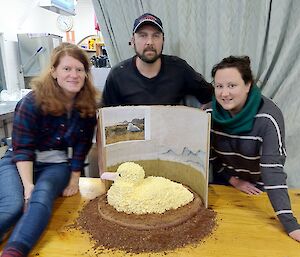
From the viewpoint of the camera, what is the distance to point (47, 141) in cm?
115

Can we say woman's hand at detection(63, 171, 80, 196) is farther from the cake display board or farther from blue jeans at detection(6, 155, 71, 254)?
the cake display board

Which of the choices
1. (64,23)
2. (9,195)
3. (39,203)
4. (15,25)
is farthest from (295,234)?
(64,23)

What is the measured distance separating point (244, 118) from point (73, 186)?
2.18 feet

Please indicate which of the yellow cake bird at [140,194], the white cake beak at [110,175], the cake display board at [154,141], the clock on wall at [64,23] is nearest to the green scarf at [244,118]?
the cake display board at [154,141]

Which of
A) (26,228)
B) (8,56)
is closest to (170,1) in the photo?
(26,228)

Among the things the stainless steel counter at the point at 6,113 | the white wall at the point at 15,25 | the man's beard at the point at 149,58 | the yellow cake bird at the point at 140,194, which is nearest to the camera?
the yellow cake bird at the point at 140,194

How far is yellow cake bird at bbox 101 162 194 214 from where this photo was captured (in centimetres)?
84

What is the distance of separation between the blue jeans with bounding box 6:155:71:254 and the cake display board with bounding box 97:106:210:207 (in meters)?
0.19

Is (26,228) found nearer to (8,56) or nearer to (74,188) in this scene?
(74,188)

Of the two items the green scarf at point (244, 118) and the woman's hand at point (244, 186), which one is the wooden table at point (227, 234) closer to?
the woman's hand at point (244, 186)

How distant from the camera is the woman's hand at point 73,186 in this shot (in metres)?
1.06

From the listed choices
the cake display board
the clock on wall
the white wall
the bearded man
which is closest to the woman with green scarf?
the cake display board

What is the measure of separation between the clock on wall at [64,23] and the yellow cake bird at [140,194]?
178 inches

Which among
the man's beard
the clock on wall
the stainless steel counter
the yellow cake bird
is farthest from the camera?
the clock on wall
